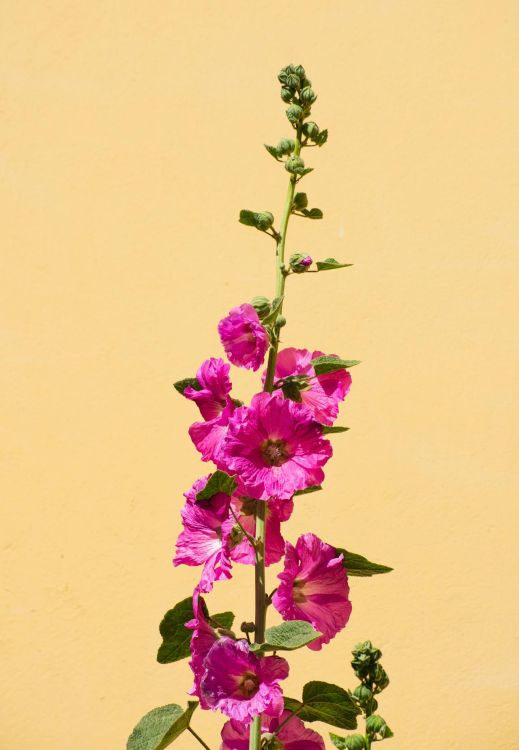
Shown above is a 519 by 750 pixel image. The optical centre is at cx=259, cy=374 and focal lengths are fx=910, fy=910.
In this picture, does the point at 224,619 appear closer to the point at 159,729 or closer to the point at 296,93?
the point at 159,729

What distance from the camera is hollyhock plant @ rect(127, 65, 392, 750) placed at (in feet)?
2.28

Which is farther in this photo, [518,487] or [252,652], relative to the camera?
[518,487]

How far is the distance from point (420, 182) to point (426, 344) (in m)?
0.36

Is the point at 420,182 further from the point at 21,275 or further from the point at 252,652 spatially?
the point at 252,652

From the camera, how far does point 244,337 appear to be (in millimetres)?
760

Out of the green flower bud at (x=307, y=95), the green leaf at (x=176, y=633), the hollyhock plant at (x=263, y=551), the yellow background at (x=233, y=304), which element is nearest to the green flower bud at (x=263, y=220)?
the hollyhock plant at (x=263, y=551)

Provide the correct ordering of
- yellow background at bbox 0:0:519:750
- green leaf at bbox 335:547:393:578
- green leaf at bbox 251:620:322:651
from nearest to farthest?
green leaf at bbox 251:620:322:651
green leaf at bbox 335:547:393:578
yellow background at bbox 0:0:519:750

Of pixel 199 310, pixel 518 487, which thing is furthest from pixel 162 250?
pixel 518 487

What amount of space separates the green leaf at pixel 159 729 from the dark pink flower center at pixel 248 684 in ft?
0.28

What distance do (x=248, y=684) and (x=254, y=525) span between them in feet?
0.44

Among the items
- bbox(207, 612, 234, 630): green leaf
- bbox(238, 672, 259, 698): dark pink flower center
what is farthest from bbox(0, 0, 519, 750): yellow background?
bbox(238, 672, 259, 698): dark pink flower center

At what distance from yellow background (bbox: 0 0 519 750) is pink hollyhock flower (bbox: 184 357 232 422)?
3.39 ft

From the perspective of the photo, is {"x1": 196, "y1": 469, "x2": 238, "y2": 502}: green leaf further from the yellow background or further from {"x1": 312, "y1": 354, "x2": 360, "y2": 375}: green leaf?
the yellow background

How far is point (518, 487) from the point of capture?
5.98ft
